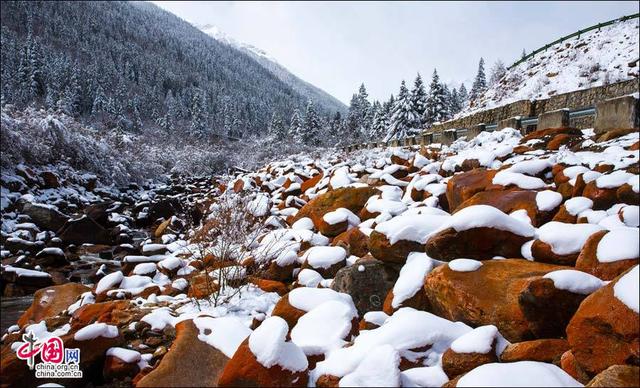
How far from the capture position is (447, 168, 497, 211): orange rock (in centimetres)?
580

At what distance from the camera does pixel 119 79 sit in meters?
91.4

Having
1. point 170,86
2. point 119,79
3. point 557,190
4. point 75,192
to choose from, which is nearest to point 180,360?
point 557,190

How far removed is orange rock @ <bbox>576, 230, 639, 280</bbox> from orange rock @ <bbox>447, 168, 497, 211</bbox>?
2.50 metres

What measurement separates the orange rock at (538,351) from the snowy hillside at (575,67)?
62.2 feet

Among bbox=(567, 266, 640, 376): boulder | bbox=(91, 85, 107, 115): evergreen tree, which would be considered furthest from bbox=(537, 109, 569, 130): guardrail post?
bbox=(91, 85, 107, 115): evergreen tree

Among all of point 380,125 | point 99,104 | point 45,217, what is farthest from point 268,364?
point 99,104

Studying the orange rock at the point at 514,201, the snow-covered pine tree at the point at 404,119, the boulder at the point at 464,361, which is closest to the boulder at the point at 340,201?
the orange rock at the point at 514,201

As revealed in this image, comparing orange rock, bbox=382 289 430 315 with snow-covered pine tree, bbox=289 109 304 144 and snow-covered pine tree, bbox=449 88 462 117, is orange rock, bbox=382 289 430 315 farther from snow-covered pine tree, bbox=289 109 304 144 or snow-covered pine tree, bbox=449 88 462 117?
snow-covered pine tree, bbox=449 88 462 117

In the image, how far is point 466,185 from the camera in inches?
236

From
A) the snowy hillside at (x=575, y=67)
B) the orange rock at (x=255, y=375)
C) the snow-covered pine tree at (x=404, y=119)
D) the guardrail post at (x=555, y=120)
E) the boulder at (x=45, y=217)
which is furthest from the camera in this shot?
the snow-covered pine tree at (x=404, y=119)

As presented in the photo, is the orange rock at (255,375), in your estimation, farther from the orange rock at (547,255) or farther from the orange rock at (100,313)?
the orange rock at (100,313)

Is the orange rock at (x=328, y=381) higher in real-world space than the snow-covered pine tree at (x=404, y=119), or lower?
lower

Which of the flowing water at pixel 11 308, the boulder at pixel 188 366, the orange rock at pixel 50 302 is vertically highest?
the boulder at pixel 188 366

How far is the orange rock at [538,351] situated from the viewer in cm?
266
